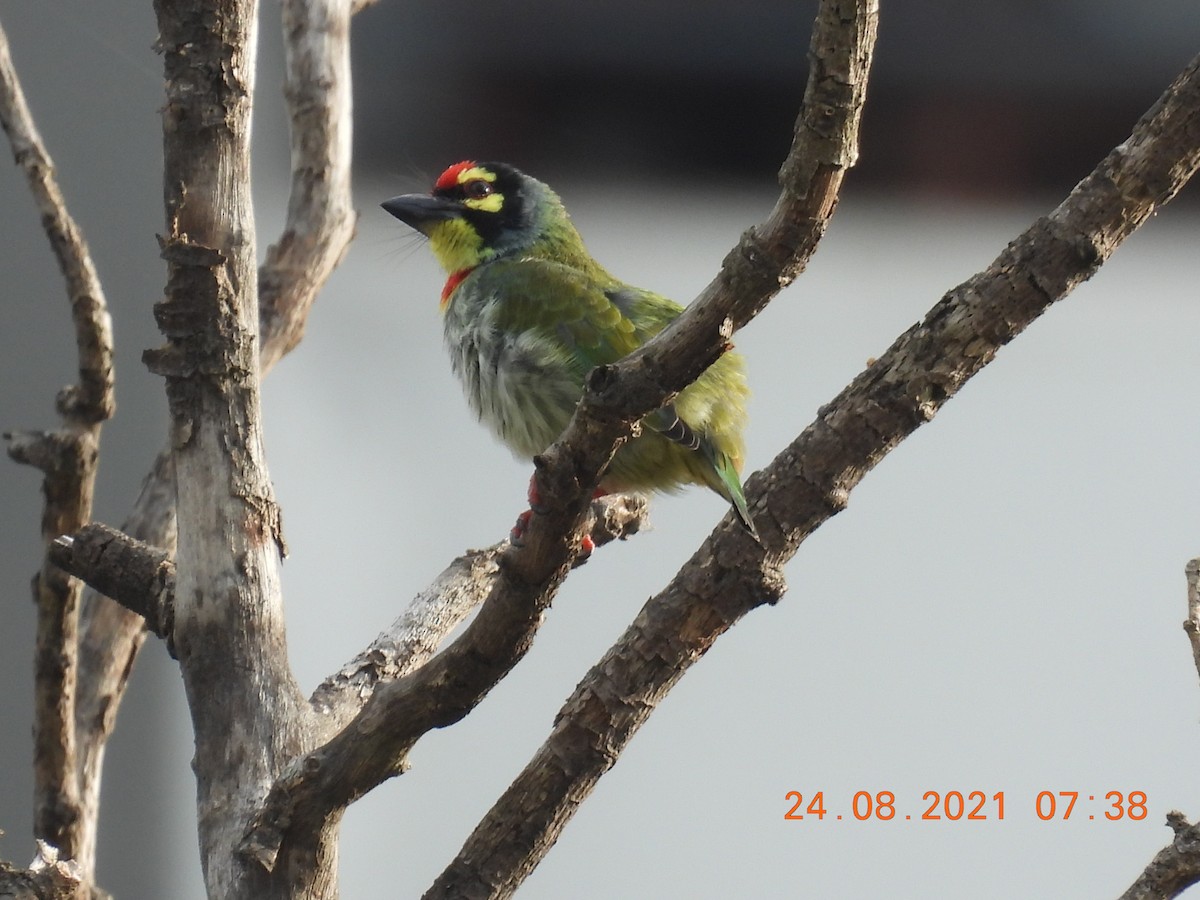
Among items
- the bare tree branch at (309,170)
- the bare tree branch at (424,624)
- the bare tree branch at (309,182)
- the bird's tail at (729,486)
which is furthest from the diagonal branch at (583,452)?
the bare tree branch at (309,170)

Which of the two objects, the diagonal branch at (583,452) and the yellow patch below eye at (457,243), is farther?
the yellow patch below eye at (457,243)

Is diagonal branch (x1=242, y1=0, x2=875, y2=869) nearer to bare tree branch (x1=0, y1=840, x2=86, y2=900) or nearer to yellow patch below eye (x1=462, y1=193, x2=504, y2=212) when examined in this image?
bare tree branch (x1=0, y1=840, x2=86, y2=900)

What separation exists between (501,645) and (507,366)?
0.95 m

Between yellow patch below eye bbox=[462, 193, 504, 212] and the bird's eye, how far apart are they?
12 mm

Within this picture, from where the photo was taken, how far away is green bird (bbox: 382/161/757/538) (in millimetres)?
2217

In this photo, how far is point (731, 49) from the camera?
4.50 m

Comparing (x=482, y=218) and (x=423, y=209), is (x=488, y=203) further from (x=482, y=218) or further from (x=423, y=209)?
(x=423, y=209)

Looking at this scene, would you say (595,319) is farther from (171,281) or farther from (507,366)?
(171,281)

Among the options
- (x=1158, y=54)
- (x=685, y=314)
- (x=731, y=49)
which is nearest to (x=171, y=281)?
(x=685, y=314)

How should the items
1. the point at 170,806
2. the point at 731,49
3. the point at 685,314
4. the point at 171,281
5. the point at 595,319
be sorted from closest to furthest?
the point at 685,314 → the point at 171,281 → the point at 595,319 → the point at 170,806 → the point at 731,49

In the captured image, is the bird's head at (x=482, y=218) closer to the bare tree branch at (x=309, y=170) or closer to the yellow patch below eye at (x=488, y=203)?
the yellow patch below eye at (x=488, y=203)

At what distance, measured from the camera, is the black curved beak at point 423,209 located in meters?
2.90

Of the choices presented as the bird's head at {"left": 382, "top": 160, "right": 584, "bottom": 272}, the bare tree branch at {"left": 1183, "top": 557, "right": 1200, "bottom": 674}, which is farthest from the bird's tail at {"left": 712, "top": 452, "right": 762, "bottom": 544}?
the bird's head at {"left": 382, "top": 160, "right": 584, "bottom": 272}

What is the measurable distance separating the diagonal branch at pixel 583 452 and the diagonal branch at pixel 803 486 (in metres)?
0.20
